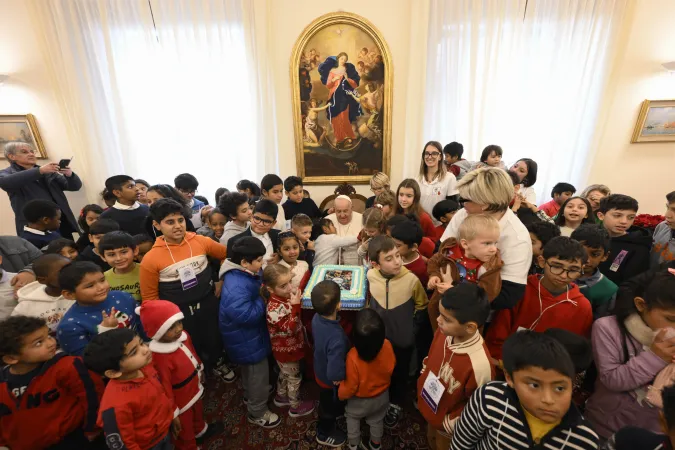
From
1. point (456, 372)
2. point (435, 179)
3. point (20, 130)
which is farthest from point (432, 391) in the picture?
point (20, 130)

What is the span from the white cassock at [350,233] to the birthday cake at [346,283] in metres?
0.55

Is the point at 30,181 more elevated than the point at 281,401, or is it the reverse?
the point at 30,181

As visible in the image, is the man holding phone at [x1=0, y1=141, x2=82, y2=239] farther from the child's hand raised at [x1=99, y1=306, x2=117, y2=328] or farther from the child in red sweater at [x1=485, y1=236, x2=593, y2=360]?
the child in red sweater at [x1=485, y1=236, x2=593, y2=360]

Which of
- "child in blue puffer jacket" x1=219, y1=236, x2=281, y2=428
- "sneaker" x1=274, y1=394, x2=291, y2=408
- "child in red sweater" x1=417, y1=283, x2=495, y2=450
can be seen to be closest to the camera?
"child in red sweater" x1=417, y1=283, x2=495, y2=450

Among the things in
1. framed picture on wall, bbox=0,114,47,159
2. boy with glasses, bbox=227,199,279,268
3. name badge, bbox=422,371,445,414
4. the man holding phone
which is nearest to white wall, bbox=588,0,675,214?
name badge, bbox=422,371,445,414

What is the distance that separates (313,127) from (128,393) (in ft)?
15.0

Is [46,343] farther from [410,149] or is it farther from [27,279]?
[410,149]

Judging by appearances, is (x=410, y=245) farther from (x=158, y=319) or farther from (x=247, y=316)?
(x=158, y=319)

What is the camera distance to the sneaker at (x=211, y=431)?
2253 mm

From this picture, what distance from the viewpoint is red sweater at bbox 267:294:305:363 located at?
87.7 inches

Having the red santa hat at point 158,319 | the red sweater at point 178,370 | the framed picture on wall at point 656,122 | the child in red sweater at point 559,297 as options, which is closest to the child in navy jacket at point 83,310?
the red santa hat at point 158,319

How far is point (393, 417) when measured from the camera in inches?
92.7

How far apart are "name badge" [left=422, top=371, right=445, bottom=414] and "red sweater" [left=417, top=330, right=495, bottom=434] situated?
0.02 metres

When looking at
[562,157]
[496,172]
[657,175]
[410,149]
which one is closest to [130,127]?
[410,149]
